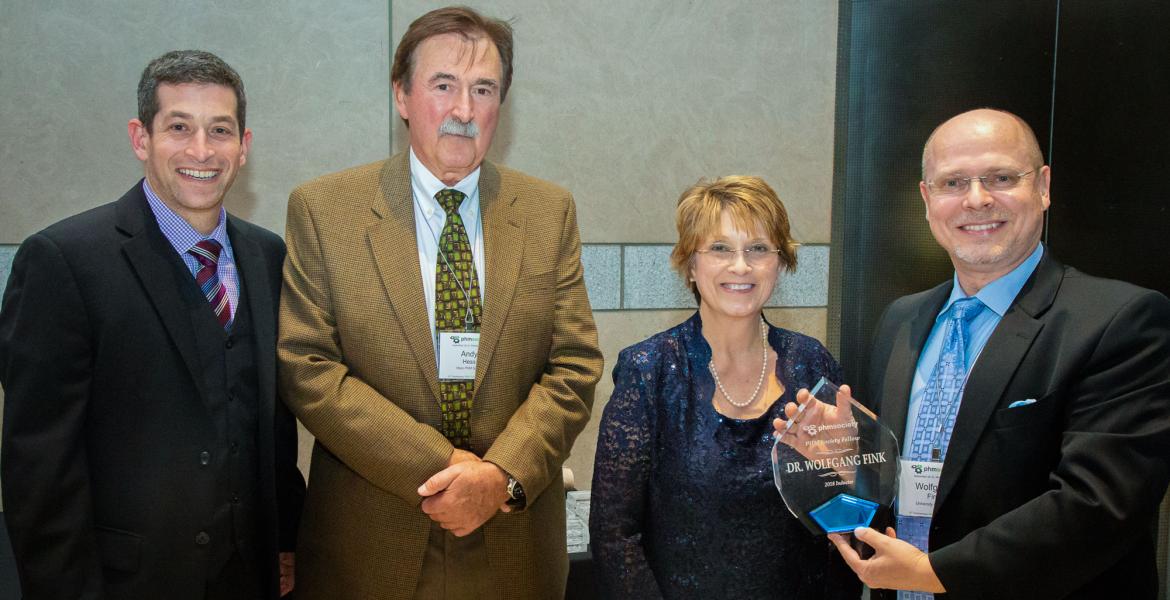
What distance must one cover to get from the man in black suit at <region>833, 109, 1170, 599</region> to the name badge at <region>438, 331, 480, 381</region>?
937 millimetres

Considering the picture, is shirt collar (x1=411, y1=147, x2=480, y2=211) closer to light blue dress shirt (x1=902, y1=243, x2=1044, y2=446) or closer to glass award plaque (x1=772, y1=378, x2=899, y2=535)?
glass award plaque (x1=772, y1=378, x2=899, y2=535)

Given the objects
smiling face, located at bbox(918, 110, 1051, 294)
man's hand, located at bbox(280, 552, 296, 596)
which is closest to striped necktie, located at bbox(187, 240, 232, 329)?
man's hand, located at bbox(280, 552, 296, 596)

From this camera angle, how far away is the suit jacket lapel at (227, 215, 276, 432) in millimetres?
2215

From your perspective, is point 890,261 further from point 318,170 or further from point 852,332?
point 318,170

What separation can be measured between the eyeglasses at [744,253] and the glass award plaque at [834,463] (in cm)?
38

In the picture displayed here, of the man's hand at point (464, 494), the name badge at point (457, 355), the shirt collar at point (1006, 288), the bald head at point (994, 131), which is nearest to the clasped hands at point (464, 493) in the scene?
the man's hand at point (464, 494)

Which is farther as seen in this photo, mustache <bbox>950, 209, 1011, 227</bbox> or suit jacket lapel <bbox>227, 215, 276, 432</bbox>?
suit jacket lapel <bbox>227, 215, 276, 432</bbox>

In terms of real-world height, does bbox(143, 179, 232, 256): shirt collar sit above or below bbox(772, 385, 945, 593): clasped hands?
above

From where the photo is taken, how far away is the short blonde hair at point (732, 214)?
83.4 inches

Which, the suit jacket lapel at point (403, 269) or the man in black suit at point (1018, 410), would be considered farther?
the suit jacket lapel at point (403, 269)

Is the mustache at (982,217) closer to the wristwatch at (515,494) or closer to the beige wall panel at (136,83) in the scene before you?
the wristwatch at (515,494)

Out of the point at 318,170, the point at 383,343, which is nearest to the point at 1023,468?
the point at 383,343

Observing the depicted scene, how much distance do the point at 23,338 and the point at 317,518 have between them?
0.79 metres

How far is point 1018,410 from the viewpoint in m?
1.88
